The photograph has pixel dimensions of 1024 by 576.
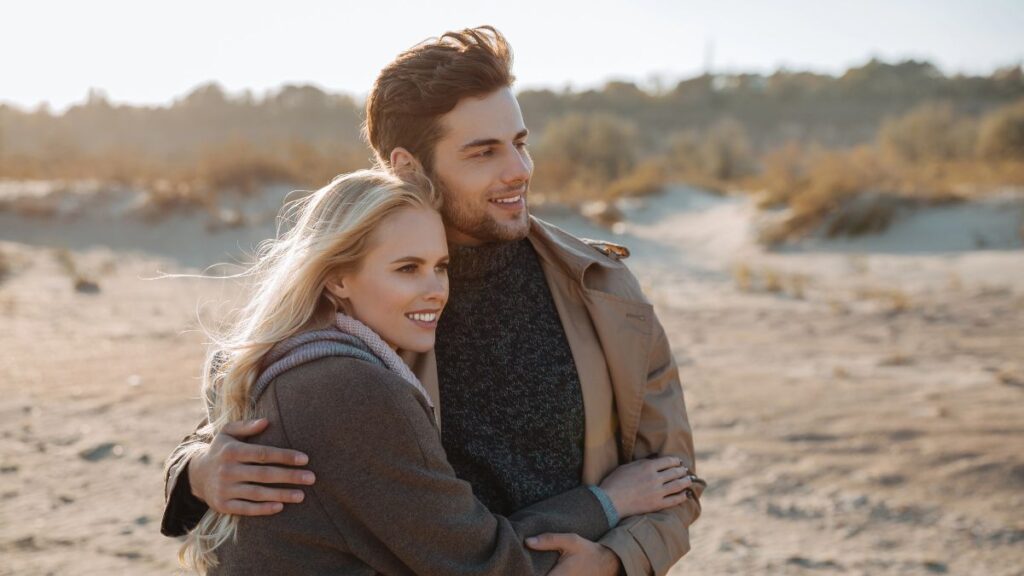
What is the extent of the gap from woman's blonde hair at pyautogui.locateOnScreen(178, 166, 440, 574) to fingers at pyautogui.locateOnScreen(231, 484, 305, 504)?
0.11 m

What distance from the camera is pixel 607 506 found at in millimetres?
2459

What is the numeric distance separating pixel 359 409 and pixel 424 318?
0.39 metres

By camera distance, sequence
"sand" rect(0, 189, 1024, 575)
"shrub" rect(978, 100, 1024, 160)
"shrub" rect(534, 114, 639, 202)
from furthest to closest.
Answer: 1. "shrub" rect(978, 100, 1024, 160)
2. "shrub" rect(534, 114, 639, 202)
3. "sand" rect(0, 189, 1024, 575)

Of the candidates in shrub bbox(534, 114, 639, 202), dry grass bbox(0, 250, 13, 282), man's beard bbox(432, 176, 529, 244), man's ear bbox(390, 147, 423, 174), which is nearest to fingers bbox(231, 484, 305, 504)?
man's beard bbox(432, 176, 529, 244)

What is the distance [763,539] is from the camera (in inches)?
181

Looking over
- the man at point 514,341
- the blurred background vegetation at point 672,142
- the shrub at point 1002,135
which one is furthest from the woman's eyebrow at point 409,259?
the shrub at point 1002,135

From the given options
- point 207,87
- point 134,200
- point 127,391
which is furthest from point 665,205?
point 207,87

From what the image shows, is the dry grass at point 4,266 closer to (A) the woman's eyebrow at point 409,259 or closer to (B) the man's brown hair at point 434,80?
(B) the man's brown hair at point 434,80

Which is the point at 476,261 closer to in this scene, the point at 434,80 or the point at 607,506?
the point at 434,80

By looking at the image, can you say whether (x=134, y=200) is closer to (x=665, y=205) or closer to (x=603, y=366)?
(x=665, y=205)

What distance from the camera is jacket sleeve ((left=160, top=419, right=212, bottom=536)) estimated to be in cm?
243

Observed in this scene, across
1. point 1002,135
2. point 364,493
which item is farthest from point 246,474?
point 1002,135

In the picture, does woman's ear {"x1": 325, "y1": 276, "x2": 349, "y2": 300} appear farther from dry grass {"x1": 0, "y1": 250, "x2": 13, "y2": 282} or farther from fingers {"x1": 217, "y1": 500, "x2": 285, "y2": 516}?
dry grass {"x1": 0, "y1": 250, "x2": 13, "y2": 282}

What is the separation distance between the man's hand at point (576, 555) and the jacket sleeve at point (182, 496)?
869mm
